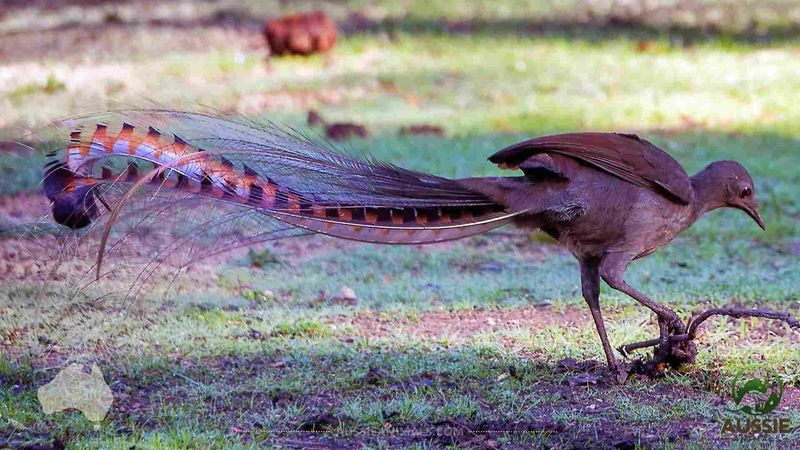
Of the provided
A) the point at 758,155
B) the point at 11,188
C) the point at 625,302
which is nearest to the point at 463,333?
the point at 625,302

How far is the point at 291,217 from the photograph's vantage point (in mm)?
4336

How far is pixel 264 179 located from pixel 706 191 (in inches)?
72.2

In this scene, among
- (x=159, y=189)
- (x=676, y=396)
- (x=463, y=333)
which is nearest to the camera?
(x=159, y=189)

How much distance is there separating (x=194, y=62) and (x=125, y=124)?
26.5 ft

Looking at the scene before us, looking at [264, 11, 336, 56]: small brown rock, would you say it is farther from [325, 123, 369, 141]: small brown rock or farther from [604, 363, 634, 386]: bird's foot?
[604, 363, 634, 386]: bird's foot

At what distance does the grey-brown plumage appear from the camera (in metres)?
4.61

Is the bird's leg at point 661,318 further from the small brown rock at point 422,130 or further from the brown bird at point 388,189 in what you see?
the small brown rock at point 422,130

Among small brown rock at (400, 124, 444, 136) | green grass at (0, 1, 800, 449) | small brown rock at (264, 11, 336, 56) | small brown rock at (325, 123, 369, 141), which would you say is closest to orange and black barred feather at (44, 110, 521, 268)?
green grass at (0, 1, 800, 449)

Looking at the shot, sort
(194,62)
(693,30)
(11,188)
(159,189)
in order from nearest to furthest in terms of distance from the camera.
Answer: (159,189) < (11,188) < (194,62) < (693,30)

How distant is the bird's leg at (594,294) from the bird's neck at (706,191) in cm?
48

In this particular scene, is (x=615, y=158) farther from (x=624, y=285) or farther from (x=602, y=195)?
(x=624, y=285)

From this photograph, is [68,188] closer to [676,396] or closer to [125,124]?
[125,124]

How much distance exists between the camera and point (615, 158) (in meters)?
4.67

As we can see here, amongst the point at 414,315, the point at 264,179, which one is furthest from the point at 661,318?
the point at 264,179
